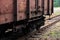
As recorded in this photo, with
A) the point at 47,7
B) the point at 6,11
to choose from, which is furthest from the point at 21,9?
the point at 47,7

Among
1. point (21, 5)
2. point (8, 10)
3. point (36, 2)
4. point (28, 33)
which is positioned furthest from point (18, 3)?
point (28, 33)

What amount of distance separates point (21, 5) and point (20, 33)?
2.00m

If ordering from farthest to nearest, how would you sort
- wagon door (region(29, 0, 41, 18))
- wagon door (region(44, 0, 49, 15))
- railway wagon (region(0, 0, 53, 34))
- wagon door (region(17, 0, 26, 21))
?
wagon door (region(44, 0, 49, 15))
wagon door (region(29, 0, 41, 18))
wagon door (region(17, 0, 26, 21))
railway wagon (region(0, 0, 53, 34))

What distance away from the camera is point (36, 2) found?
30.3 feet

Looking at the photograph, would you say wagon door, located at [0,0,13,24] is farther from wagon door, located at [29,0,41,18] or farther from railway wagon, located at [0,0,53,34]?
wagon door, located at [29,0,41,18]

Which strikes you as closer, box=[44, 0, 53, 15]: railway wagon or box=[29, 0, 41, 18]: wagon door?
box=[29, 0, 41, 18]: wagon door

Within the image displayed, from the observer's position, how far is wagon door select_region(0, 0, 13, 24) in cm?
625

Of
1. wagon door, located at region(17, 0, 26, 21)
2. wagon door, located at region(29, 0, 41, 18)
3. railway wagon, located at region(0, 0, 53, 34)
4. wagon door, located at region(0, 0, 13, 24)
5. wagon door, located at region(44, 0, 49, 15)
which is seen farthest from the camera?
wagon door, located at region(44, 0, 49, 15)

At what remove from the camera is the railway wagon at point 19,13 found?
21.2 ft

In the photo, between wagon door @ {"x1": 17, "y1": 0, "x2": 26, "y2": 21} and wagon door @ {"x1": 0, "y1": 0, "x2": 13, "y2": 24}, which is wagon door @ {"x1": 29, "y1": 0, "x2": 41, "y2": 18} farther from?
wagon door @ {"x1": 0, "y1": 0, "x2": 13, "y2": 24}

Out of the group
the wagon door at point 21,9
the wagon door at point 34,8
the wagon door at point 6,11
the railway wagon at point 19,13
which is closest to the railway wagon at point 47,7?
the railway wagon at point 19,13

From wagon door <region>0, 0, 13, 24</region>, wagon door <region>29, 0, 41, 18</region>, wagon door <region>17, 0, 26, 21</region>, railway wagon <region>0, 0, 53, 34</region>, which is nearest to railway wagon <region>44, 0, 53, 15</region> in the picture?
railway wagon <region>0, 0, 53, 34</region>

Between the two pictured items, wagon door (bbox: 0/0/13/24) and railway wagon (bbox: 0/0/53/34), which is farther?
railway wagon (bbox: 0/0/53/34)

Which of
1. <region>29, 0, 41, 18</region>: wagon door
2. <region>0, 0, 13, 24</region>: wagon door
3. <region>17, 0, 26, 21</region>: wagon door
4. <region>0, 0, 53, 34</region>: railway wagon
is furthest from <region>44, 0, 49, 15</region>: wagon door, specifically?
<region>0, 0, 13, 24</region>: wagon door
